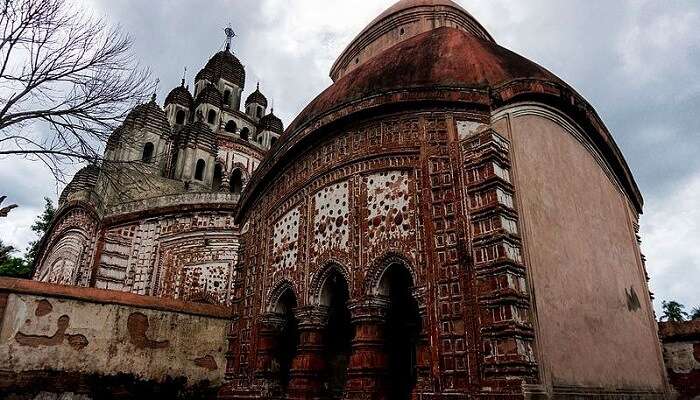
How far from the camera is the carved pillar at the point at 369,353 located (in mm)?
5320

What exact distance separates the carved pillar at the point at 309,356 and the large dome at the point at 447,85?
2.73 metres

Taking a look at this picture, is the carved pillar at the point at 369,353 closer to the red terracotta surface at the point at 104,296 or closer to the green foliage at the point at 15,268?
the red terracotta surface at the point at 104,296

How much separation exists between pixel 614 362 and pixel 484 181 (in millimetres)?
2871

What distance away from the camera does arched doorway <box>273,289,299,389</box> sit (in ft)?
23.5

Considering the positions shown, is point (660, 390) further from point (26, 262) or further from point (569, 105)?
point (26, 262)

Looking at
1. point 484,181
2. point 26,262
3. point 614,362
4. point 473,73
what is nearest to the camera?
point 484,181

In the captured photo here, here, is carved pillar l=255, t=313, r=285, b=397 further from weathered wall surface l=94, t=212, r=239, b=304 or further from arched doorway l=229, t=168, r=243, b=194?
arched doorway l=229, t=168, r=243, b=194

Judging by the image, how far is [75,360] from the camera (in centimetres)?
686

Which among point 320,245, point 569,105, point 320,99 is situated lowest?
point 320,245

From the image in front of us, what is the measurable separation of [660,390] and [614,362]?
1.75m

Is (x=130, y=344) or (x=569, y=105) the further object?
(x=130, y=344)

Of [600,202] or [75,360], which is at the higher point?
[600,202]

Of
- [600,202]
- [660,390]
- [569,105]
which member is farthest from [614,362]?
[569,105]

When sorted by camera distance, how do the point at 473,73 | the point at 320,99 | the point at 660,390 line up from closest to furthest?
1. the point at 473,73
2. the point at 660,390
3. the point at 320,99
